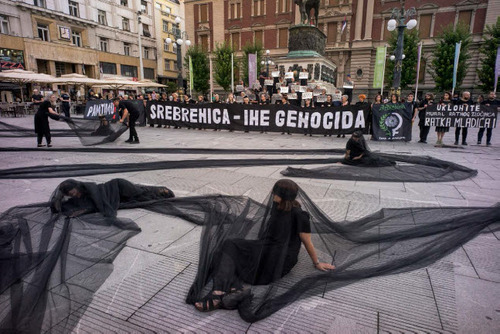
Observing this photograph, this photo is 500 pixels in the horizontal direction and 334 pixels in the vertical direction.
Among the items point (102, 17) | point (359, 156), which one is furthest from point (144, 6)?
point (359, 156)

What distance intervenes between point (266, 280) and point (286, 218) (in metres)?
0.60

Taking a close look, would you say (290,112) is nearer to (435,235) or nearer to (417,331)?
(435,235)

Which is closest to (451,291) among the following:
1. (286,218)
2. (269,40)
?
(286,218)

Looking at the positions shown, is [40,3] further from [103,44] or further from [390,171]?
[390,171]

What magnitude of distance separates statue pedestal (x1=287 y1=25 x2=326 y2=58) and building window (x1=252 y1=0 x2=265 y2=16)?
91.7ft

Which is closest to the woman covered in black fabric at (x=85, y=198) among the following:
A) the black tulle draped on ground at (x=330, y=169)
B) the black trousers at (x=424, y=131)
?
the black tulle draped on ground at (x=330, y=169)

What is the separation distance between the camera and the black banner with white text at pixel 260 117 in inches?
503

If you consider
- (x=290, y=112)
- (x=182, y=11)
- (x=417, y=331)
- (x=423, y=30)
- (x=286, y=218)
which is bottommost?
(x=417, y=331)

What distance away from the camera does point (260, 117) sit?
14.2 m

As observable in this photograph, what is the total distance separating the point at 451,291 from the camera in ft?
9.00

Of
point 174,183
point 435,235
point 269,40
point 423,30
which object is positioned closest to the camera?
point 435,235

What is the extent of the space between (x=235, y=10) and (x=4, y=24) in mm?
31154

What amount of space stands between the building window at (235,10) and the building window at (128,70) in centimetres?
1783

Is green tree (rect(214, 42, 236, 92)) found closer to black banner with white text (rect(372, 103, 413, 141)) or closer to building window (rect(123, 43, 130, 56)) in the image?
building window (rect(123, 43, 130, 56))
